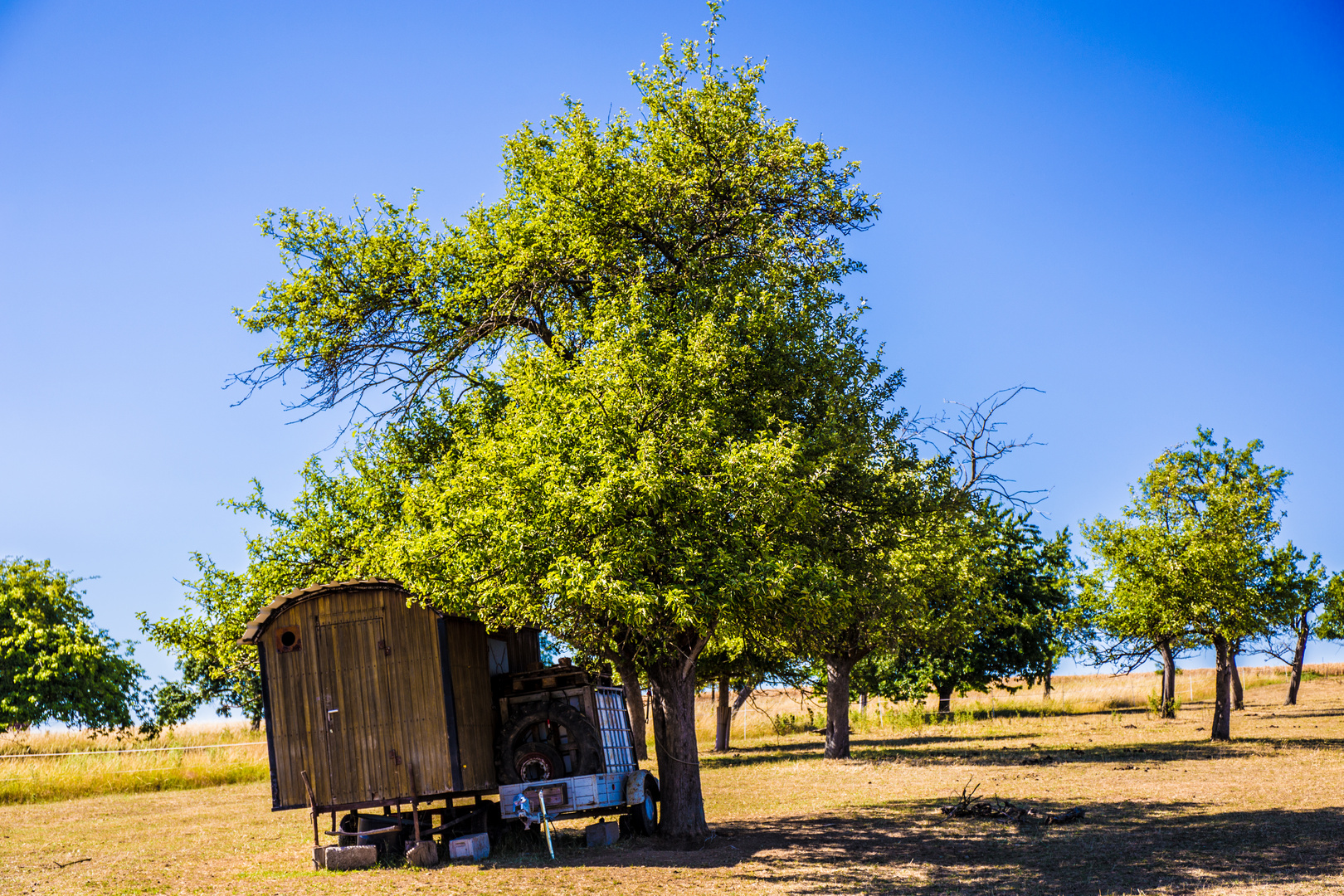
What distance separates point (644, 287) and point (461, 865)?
10.7m

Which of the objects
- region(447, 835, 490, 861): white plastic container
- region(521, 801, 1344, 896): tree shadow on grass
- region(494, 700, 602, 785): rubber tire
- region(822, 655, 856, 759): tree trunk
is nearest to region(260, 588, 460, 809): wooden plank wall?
region(447, 835, 490, 861): white plastic container

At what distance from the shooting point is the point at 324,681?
17.0 meters

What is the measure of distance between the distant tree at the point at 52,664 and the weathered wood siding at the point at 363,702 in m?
37.6

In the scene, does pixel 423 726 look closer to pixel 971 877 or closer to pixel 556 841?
pixel 556 841

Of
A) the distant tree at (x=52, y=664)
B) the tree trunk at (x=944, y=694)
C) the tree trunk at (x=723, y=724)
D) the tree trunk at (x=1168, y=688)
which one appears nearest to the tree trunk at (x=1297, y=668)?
the tree trunk at (x=1168, y=688)

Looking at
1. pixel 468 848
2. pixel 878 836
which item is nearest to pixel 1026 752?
pixel 878 836

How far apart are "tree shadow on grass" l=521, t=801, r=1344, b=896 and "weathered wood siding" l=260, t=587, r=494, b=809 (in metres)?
3.11

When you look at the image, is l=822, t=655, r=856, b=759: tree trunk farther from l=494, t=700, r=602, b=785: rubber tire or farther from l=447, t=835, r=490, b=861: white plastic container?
l=447, t=835, r=490, b=861: white plastic container

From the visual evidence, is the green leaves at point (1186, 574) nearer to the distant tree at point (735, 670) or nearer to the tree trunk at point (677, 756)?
the distant tree at point (735, 670)

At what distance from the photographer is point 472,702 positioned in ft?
57.5

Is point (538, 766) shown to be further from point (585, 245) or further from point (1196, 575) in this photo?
point (1196, 575)

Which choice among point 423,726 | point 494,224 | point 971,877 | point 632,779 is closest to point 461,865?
point 423,726

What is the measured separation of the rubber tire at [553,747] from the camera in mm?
17828

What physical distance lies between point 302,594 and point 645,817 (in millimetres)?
7418
